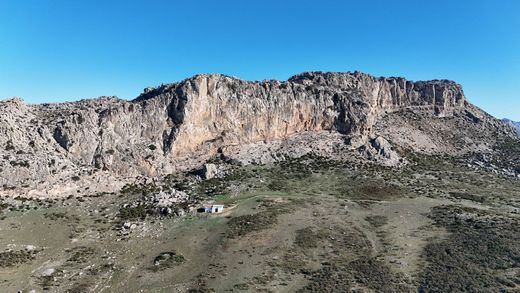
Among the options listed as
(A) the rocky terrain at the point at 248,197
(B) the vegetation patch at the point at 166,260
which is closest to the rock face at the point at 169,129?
(A) the rocky terrain at the point at 248,197

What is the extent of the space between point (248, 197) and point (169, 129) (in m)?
28.3

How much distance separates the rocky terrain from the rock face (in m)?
0.37

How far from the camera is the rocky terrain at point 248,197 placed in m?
52.9

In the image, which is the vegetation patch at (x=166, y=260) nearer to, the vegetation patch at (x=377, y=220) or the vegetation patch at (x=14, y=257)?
the vegetation patch at (x=14, y=257)

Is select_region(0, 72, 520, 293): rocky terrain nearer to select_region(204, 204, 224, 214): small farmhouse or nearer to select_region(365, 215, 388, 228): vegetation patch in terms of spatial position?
select_region(365, 215, 388, 228): vegetation patch

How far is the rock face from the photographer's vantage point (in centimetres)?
7919

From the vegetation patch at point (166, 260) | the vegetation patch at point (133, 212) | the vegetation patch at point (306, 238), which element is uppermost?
the vegetation patch at point (133, 212)

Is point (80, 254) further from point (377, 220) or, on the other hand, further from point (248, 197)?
point (377, 220)

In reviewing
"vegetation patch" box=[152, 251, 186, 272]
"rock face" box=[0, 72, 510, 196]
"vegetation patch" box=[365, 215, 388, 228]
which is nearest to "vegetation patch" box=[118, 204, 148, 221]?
"rock face" box=[0, 72, 510, 196]

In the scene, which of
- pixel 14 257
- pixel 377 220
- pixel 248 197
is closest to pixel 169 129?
pixel 248 197

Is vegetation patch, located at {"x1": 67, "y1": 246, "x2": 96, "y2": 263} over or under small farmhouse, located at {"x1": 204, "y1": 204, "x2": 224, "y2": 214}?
under

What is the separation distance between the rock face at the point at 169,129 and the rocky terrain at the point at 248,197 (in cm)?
37

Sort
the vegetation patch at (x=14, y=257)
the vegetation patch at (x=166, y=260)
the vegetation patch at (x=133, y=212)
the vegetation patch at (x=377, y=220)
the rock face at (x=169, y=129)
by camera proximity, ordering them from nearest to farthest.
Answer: the vegetation patch at (x=14, y=257)
the vegetation patch at (x=166, y=260)
the vegetation patch at (x=377, y=220)
the vegetation patch at (x=133, y=212)
the rock face at (x=169, y=129)

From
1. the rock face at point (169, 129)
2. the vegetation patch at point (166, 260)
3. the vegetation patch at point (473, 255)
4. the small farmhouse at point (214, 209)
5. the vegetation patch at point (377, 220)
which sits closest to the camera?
the vegetation patch at point (473, 255)
